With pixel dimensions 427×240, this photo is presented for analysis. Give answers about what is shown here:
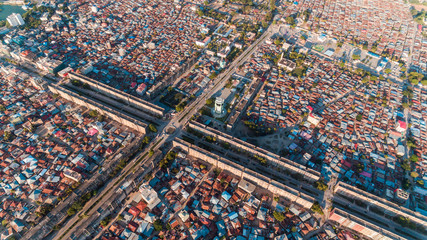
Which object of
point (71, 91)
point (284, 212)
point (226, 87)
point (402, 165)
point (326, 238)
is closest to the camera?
point (326, 238)

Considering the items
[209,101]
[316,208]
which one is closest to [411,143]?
[316,208]

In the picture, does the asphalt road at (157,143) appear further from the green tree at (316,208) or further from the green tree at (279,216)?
the green tree at (316,208)

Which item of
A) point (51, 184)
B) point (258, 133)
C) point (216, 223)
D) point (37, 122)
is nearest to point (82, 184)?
point (51, 184)

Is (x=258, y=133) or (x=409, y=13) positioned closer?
(x=258, y=133)

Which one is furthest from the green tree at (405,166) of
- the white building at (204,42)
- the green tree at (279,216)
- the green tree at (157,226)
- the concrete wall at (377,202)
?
the white building at (204,42)

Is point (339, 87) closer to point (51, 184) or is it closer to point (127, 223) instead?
point (127, 223)

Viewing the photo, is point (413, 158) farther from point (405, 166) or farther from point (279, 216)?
point (279, 216)
